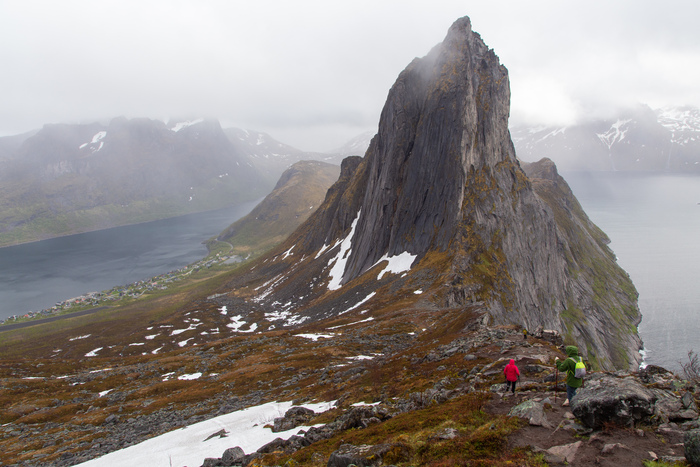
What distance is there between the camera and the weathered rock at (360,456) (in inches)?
454

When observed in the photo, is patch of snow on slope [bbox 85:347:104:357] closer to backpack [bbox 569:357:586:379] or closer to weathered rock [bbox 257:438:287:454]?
weathered rock [bbox 257:438:287:454]

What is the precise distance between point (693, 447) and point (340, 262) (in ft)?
316

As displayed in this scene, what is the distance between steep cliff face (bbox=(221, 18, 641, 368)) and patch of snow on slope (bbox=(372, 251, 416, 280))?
31cm

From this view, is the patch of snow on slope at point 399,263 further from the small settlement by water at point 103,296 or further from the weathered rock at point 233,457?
the small settlement by water at point 103,296

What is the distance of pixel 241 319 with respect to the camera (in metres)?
97.6

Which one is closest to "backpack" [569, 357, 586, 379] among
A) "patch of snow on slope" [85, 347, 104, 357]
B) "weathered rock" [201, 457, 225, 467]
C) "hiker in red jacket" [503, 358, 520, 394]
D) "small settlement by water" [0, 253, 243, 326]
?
"hiker in red jacket" [503, 358, 520, 394]

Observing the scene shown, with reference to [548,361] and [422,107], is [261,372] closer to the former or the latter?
[548,361]

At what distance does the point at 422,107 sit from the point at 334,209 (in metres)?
62.2

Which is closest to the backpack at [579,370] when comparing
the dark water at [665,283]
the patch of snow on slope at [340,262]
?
the patch of snow on slope at [340,262]

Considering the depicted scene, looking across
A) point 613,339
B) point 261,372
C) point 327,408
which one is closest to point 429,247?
point 261,372

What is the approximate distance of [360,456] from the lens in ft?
38.8

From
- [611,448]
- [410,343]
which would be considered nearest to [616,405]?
[611,448]

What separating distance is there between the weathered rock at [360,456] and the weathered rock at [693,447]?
786cm

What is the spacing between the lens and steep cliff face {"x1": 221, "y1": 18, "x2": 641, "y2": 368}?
6225cm
